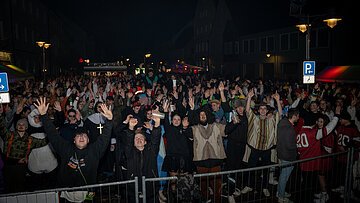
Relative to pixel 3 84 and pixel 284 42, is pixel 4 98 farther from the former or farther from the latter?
pixel 284 42

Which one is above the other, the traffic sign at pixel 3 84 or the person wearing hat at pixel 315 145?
the traffic sign at pixel 3 84

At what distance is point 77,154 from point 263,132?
418 centimetres

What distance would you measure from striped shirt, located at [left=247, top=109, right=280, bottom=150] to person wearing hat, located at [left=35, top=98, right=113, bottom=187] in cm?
361

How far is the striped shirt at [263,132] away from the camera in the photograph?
7.26 meters

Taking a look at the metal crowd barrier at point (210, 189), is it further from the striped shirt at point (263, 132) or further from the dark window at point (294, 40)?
the dark window at point (294, 40)

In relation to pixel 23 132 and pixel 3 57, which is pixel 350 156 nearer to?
pixel 23 132

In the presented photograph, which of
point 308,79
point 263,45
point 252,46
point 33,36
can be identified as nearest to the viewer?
point 308,79

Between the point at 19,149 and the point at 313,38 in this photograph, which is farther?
the point at 313,38

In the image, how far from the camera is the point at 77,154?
5133 mm

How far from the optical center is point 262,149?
24.0ft

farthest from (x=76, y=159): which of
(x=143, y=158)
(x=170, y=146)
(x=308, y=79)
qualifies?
(x=308, y=79)

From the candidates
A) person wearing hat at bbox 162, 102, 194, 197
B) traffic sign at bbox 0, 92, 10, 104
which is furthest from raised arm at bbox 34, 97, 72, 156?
traffic sign at bbox 0, 92, 10, 104

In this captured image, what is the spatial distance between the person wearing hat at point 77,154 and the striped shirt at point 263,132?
3.61 metres

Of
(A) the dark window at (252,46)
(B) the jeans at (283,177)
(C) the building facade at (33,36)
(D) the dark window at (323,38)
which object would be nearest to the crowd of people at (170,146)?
(B) the jeans at (283,177)
